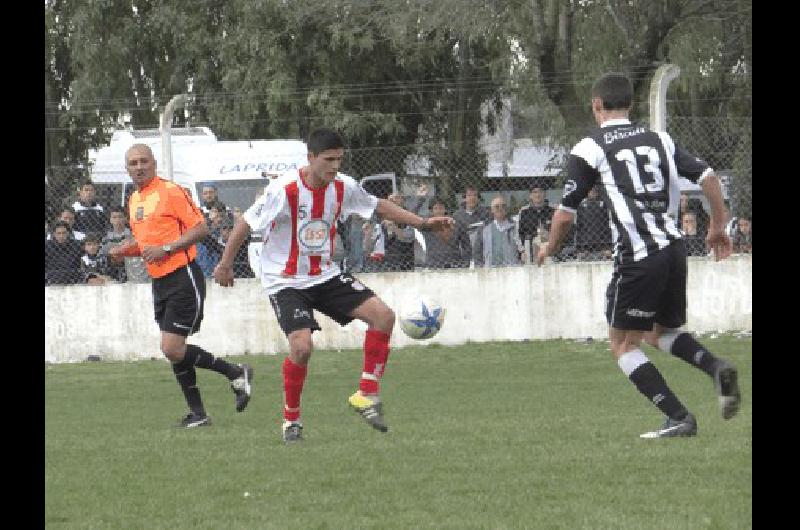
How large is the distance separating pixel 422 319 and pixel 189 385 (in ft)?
6.49

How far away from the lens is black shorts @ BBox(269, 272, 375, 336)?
9797 mm

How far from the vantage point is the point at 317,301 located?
9945mm

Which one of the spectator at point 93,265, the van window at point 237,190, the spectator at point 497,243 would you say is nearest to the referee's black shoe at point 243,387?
the spectator at point 497,243

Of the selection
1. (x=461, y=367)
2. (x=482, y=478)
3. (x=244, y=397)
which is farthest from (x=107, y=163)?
(x=482, y=478)

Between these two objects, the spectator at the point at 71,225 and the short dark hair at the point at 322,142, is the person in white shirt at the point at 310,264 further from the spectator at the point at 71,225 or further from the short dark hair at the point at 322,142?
the spectator at the point at 71,225

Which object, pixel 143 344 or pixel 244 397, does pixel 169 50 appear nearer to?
pixel 143 344

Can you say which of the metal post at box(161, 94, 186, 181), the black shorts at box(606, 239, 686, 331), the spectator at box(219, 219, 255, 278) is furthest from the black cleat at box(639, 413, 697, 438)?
the spectator at box(219, 219, 255, 278)

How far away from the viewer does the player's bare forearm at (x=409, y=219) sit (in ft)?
32.4

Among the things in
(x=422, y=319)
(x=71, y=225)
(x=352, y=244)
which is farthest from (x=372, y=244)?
(x=422, y=319)

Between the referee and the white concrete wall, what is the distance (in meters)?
6.82

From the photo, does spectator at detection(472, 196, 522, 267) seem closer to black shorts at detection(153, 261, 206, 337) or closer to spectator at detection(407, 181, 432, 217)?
spectator at detection(407, 181, 432, 217)

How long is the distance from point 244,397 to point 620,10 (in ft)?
58.3

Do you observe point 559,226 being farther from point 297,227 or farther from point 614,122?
point 297,227

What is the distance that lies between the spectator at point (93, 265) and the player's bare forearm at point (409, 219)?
9.24 meters
